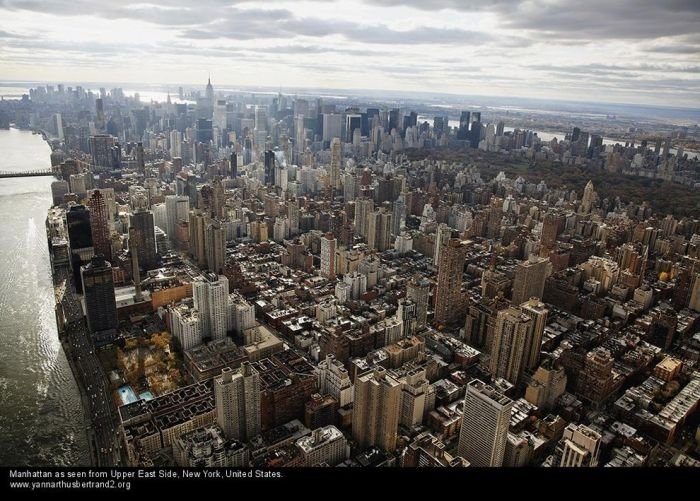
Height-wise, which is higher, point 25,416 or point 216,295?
point 216,295

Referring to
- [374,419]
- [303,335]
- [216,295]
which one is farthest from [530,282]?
[216,295]

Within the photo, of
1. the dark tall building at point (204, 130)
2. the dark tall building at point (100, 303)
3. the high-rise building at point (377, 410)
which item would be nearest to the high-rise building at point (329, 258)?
the dark tall building at point (100, 303)

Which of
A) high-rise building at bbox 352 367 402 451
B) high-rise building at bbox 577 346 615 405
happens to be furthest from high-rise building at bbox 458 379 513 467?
high-rise building at bbox 577 346 615 405

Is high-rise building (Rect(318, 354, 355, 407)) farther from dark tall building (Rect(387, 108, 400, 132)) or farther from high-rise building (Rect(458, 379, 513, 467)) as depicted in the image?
dark tall building (Rect(387, 108, 400, 132))

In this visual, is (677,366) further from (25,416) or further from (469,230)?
(25,416)

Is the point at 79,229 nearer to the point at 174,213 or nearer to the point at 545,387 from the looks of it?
the point at 174,213

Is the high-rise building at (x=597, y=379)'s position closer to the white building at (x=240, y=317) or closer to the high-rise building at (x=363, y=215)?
the white building at (x=240, y=317)
